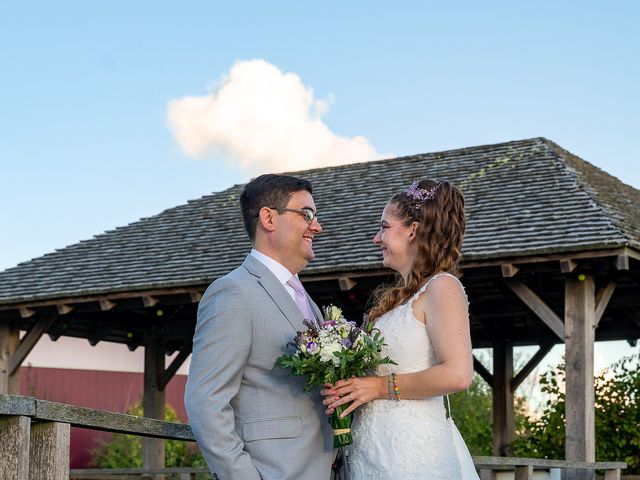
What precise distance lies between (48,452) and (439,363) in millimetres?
1415

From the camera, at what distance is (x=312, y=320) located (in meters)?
4.11

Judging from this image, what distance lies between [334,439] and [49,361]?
19164mm

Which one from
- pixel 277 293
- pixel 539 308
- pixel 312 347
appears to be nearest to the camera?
pixel 312 347

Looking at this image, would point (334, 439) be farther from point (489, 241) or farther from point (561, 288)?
point (561, 288)

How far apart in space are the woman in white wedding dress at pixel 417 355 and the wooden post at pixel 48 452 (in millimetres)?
929

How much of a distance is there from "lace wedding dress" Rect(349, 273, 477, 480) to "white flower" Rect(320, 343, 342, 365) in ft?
1.34

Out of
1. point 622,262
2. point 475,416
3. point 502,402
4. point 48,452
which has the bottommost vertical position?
point 48,452

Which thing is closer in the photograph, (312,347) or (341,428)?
(312,347)

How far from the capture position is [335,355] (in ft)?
12.3

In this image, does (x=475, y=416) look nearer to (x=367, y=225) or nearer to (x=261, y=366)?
(x=367, y=225)

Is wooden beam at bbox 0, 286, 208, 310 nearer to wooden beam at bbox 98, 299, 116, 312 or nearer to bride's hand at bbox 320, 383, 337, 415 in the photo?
wooden beam at bbox 98, 299, 116, 312

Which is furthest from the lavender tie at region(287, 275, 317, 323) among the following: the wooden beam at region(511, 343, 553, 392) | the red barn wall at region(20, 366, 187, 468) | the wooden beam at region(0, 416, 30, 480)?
the red barn wall at region(20, 366, 187, 468)

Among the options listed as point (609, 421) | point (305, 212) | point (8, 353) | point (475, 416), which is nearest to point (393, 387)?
point (305, 212)

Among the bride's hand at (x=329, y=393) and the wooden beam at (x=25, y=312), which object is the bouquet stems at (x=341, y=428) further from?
the wooden beam at (x=25, y=312)
